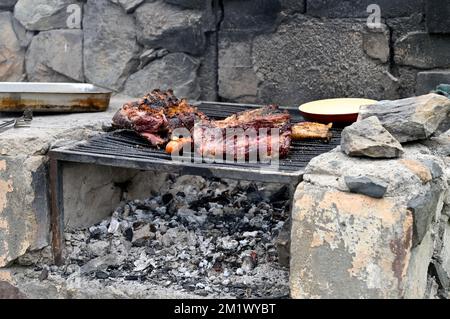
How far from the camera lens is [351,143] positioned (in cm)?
298

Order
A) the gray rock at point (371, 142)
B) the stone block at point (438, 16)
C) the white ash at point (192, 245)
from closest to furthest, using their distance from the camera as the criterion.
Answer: the gray rock at point (371, 142) → the white ash at point (192, 245) → the stone block at point (438, 16)

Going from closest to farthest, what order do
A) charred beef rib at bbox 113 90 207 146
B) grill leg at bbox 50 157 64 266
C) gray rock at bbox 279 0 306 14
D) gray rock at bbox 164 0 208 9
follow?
grill leg at bbox 50 157 64 266 < charred beef rib at bbox 113 90 207 146 < gray rock at bbox 279 0 306 14 < gray rock at bbox 164 0 208 9

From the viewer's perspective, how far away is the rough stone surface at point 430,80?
13.7ft

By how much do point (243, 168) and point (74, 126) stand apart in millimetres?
1165

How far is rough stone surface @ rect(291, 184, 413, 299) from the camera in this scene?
2.72m

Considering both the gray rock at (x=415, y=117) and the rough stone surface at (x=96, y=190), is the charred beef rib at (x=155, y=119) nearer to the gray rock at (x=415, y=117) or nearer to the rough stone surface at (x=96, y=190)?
the rough stone surface at (x=96, y=190)

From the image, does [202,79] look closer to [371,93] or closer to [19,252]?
[371,93]

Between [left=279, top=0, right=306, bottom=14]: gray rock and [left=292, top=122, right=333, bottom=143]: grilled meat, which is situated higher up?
[left=279, top=0, right=306, bottom=14]: gray rock

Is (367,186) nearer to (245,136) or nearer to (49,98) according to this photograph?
(245,136)

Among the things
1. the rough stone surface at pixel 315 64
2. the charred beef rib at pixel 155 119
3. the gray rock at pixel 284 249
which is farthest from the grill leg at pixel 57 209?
the rough stone surface at pixel 315 64

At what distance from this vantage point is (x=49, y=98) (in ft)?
13.7

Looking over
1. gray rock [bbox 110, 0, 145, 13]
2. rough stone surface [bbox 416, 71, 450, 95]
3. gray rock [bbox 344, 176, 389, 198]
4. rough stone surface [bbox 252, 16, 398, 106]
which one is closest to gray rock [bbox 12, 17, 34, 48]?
gray rock [bbox 110, 0, 145, 13]

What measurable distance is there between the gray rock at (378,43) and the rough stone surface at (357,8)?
105 millimetres

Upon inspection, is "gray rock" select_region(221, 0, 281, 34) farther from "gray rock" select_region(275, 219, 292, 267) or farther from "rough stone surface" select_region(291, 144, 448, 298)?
"rough stone surface" select_region(291, 144, 448, 298)
